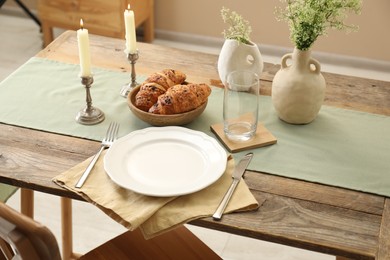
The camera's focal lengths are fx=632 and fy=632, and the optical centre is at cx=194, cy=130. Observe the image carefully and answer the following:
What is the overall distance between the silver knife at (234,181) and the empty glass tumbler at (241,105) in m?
0.08

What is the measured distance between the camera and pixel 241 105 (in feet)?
4.76

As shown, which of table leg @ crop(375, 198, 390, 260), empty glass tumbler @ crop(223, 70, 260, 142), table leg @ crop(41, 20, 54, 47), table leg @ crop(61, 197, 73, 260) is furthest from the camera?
table leg @ crop(41, 20, 54, 47)

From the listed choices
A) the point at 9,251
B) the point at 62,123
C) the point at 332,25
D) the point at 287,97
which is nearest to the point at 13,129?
the point at 62,123

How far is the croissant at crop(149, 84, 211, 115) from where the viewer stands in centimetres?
148

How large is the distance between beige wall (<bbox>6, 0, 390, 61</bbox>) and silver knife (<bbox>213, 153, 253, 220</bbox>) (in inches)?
84.4

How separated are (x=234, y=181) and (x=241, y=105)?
21 centimetres

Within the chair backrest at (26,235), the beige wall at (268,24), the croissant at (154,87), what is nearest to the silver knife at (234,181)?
the croissant at (154,87)

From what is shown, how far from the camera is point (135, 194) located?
4.23ft

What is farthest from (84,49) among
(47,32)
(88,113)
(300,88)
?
(47,32)

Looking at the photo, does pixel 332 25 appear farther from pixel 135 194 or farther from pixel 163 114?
pixel 135 194

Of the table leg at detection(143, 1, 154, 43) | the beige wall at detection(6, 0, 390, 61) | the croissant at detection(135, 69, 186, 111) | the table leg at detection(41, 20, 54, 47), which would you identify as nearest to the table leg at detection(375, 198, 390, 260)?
the croissant at detection(135, 69, 186, 111)

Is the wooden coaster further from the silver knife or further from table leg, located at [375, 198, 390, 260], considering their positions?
table leg, located at [375, 198, 390, 260]

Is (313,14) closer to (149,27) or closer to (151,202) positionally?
(151,202)

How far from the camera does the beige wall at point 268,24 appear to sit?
332 centimetres
